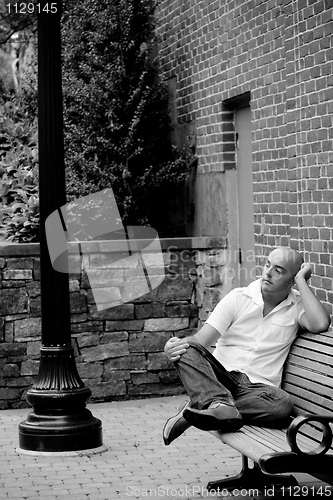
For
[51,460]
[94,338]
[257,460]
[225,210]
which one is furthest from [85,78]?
[257,460]

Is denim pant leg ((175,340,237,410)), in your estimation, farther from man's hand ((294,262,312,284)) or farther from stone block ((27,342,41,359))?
stone block ((27,342,41,359))

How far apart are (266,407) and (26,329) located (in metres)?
3.81

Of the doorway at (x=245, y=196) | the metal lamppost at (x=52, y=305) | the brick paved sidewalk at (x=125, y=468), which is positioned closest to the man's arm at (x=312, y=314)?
the brick paved sidewalk at (x=125, y=468)

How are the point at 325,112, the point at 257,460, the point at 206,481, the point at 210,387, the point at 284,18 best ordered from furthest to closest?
the point at 284,18 < the point at 325,112 < the point at 206,481 < the point at 210,387 < the point at 257,460

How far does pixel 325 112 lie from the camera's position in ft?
24.4

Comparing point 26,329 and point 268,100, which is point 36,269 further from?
point 268,100

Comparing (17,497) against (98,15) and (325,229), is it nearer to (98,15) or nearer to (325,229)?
(325,229)

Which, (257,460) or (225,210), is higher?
(225,210)

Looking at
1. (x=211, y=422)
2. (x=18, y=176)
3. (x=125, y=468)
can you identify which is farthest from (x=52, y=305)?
(x=18, y=176)

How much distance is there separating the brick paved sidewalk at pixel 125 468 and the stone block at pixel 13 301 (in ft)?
3.86

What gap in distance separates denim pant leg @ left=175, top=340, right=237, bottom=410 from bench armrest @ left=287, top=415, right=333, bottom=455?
694 millimetres

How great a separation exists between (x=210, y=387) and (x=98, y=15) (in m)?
5.64

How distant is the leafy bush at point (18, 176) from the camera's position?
32.7ft

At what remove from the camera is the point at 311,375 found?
561cm
